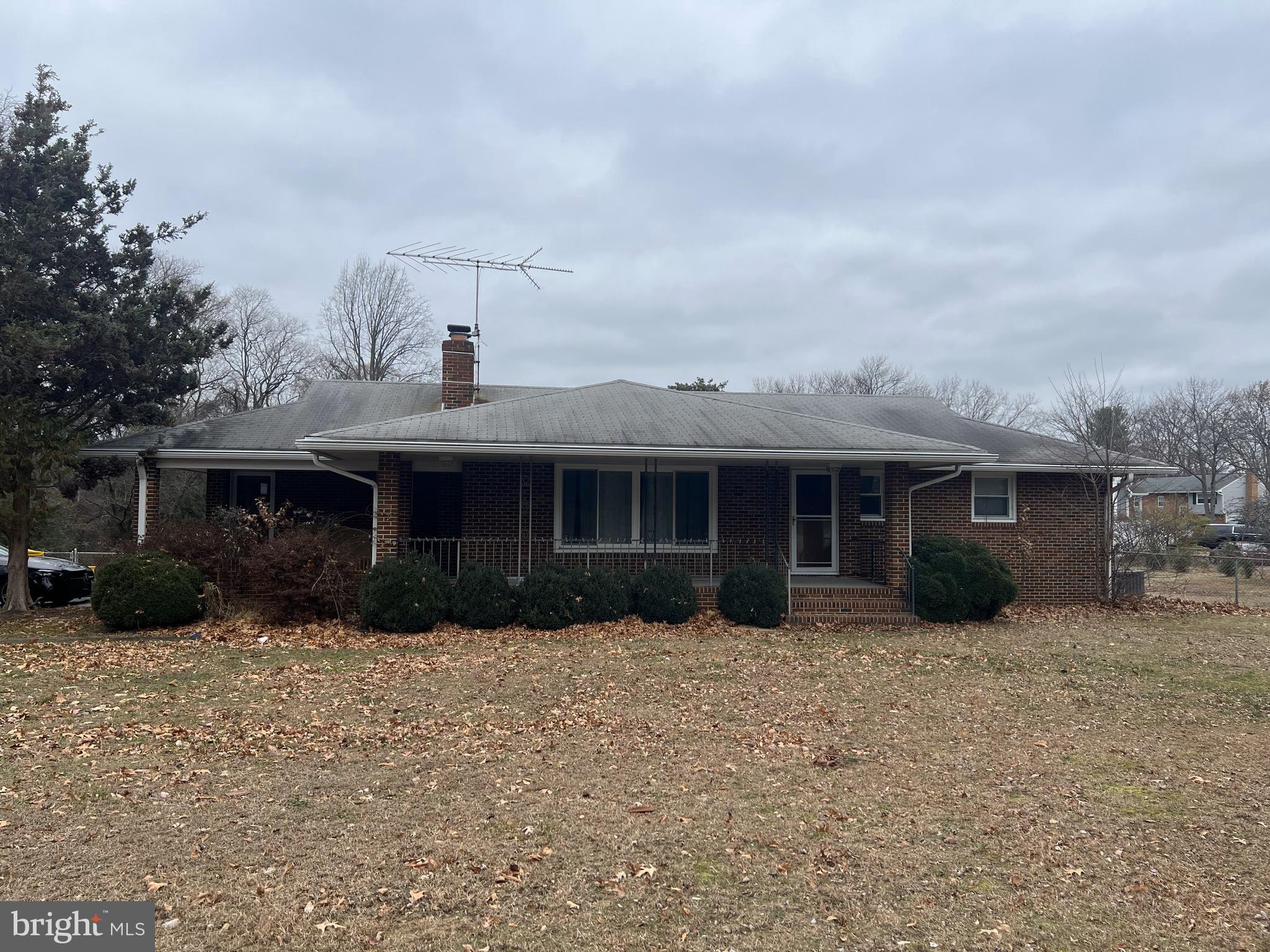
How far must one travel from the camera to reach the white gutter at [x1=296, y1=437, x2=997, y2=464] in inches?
467

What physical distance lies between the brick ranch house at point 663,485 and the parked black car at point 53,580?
7.34ft

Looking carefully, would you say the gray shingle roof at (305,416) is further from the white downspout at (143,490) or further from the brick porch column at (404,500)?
the brick porch column at (404,500)

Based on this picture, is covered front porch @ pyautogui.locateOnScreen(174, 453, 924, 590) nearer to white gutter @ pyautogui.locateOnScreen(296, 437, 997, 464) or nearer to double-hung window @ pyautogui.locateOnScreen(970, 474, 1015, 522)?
white gutter @ pyautogui.locateOnScreen(296, 437, 997, 464)

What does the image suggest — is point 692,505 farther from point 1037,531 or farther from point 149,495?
point 149,495

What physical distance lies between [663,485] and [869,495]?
12.6 feet

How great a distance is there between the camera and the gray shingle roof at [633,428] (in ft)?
40.4

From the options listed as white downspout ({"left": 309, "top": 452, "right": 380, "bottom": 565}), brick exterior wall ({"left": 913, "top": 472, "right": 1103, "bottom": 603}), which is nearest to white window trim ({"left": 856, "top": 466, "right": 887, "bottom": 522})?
brick exterior wall ({"left": 913, "top": 472, "right": 1103, "bottom": 603})

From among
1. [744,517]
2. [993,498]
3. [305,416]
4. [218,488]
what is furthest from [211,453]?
[993,498]

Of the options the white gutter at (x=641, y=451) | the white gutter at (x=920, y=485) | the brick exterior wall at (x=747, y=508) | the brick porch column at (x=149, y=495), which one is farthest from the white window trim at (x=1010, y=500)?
the brick porch column at (x=149, y=495)

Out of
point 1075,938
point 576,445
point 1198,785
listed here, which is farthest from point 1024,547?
point 1075,938

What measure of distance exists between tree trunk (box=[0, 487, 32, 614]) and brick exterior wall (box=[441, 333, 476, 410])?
7.55m

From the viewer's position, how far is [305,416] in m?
16.4

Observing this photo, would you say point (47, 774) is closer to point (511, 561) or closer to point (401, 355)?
point (511, 561)

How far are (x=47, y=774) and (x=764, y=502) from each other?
11232 mm
